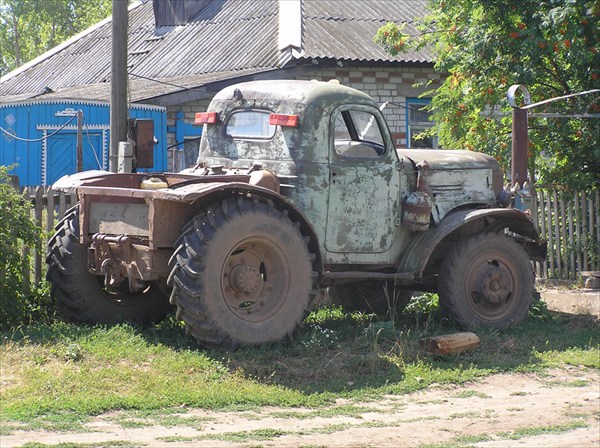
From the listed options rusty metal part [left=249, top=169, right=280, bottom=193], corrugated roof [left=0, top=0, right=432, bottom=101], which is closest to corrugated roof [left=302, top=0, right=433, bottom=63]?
corrugated roof [left=0, top=0, right=432, bottom=101]

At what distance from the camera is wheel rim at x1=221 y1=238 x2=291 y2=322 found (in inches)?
332

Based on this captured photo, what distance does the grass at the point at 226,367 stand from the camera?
6.98 m

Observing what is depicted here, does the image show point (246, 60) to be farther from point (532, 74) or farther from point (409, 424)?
point (409, 424)

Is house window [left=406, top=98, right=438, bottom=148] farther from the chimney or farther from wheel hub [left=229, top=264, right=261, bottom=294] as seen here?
wheel hub [left=229, top=264, right=261, bottom=294]

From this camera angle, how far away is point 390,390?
25.4 ft

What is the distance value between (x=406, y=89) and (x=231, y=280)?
12604 millimetres

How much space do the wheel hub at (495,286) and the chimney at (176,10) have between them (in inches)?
651

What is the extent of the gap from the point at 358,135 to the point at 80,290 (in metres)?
2.85

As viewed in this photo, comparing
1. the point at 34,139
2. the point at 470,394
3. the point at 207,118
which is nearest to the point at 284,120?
the point at 207,118

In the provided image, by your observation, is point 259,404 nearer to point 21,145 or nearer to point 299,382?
point 299,382

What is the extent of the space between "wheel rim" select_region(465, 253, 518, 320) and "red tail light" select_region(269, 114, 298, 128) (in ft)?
7.21

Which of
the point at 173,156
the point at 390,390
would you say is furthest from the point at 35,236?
the point at 173,156

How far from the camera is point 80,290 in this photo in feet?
30.1

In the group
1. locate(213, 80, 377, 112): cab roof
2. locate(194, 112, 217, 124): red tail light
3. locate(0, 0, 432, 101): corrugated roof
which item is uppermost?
locate(0, 0, 432, 101): corrugated roof
